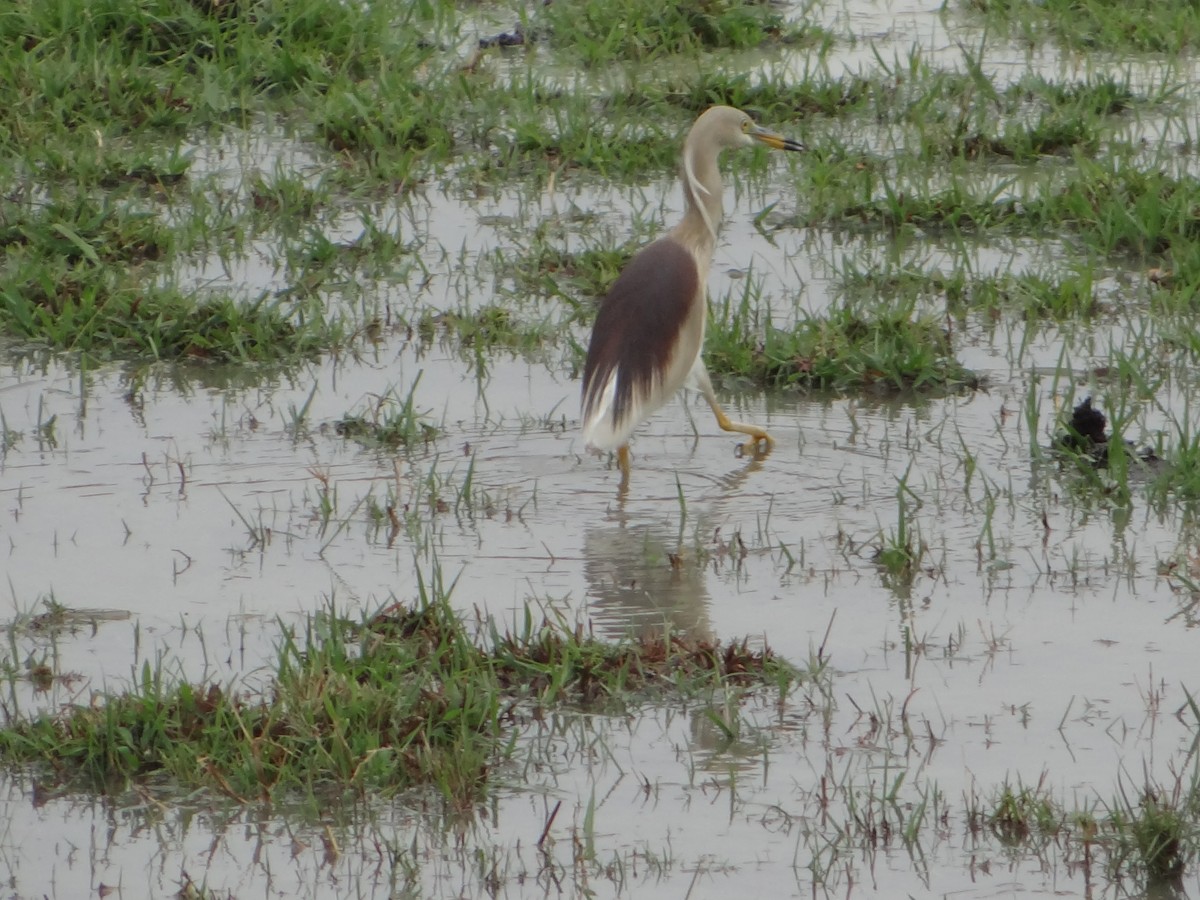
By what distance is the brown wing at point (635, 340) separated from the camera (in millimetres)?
5832

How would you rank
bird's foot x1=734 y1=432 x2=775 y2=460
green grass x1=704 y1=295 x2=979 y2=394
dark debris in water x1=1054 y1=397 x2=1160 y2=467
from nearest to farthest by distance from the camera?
dark debris in water x1=1054 y1=397 x2=1160 y2=467, bird's foot x1=734 y1=432 x2=775 y2=460, green grass x1=704 y1=295 x2=979 y2=394

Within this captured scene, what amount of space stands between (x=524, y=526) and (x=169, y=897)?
205 cm

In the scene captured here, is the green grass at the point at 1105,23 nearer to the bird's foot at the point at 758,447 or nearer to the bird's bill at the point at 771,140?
the bird's bill at the point at 771,140

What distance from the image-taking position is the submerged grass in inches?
160

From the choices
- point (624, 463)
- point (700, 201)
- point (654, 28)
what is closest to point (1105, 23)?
point (654, 28)

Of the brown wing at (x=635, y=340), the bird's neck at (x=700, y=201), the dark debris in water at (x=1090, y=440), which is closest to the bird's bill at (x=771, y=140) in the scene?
the bird's neck at (x=700, y=201)

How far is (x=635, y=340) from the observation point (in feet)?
19.8

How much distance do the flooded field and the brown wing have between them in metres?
0.23

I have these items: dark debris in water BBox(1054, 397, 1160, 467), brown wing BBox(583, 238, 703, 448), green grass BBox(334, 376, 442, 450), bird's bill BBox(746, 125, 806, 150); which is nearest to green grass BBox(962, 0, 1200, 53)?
bird's bill BBox(746, 125, 806, 150)

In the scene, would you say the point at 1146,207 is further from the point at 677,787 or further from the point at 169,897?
the point at 169,897

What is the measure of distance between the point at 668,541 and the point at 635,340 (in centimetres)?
75

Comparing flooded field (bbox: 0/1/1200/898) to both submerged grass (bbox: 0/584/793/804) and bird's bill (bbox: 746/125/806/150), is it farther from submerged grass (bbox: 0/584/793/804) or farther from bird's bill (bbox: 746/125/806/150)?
bird's bill (bbox: 746/125/806/150)

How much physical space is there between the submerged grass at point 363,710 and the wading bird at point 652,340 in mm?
1315

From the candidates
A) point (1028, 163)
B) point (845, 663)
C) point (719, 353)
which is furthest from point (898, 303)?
point (845, 663)
